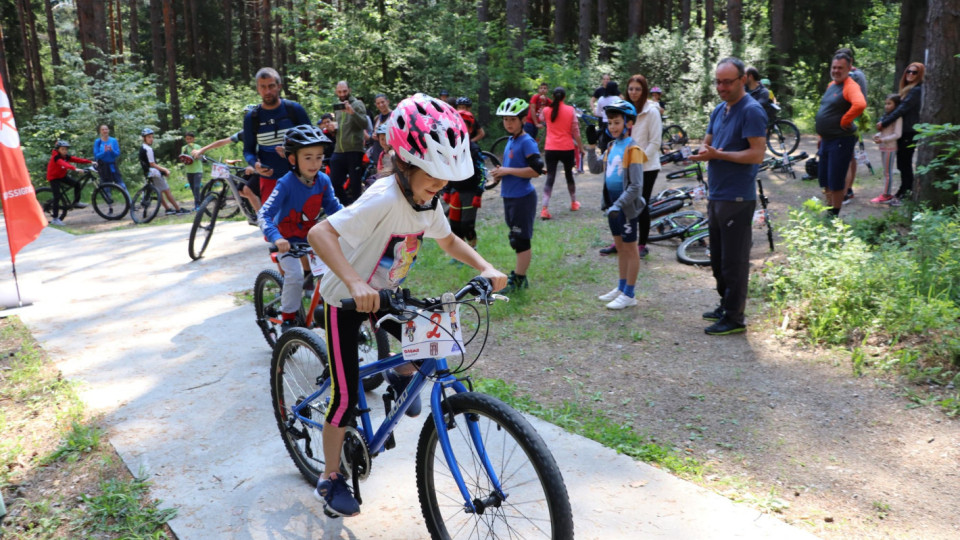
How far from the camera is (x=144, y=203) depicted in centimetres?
1520

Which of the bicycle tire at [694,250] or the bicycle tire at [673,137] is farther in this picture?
the bicycle tire at [673,137]

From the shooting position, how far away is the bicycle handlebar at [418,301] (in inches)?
105

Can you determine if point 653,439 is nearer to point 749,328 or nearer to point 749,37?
point 749,328

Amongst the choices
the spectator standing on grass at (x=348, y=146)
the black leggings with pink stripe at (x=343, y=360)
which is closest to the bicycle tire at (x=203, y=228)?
the spectator standing on grass at (x=348, y=146)

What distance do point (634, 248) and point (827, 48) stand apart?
1018 inches

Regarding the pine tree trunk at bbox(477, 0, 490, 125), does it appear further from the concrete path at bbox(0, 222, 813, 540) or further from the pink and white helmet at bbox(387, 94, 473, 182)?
the pink and white helmet at bbox(387, 94, 473, 182)

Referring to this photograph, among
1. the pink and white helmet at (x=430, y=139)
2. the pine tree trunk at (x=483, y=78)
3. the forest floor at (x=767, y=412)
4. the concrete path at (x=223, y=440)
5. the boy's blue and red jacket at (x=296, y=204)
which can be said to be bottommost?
the forest floor at (x=767, y=412)

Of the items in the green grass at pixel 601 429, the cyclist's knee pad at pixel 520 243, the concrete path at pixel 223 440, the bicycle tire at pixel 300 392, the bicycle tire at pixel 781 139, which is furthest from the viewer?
the bicycle tire at pixel 781 139

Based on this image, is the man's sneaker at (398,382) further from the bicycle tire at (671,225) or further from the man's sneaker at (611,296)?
the bicycle tire at (671,225)

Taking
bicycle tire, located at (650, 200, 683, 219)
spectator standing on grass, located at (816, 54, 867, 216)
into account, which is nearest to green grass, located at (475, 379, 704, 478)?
bicycle tire, located at (650, 200, 683, 219)

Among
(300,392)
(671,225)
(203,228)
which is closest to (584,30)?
(671,225)

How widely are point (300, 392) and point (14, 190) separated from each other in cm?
307

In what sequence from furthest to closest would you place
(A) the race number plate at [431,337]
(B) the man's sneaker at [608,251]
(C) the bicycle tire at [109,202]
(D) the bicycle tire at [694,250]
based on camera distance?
(C) the bicycle tire at [109,202], (B) the man's sneaker at [608,251], (D) the bicycle tire at [694,250], (A) the race number plate at [431,337]

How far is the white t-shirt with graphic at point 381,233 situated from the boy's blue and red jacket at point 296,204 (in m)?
2.12
